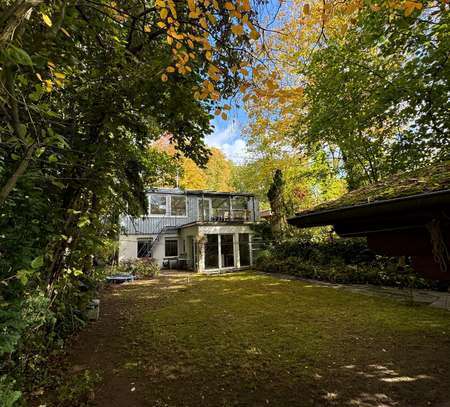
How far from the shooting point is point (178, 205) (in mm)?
17844

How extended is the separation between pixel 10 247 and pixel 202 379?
9.33ft

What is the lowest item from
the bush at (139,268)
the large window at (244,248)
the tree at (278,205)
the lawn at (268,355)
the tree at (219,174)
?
the lawn at (268,355)

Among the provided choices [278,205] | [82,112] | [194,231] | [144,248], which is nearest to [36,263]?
[82,112]

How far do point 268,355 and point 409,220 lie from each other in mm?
3155

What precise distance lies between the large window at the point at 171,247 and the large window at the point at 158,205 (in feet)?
6.74

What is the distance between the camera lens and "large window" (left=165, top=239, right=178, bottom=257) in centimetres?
1733

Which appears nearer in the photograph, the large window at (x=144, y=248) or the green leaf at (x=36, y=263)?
the green leaf at (x=36, y=263)

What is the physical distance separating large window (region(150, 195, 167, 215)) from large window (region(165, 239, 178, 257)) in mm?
2054

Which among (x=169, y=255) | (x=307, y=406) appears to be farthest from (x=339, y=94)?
(x=169, y=255)

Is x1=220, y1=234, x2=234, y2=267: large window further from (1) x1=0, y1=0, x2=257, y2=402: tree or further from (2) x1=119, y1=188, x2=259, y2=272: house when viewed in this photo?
(1) x1=0, y1=0, x2=257, y2=402: tree

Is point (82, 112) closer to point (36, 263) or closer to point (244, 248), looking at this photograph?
point (36, 263)

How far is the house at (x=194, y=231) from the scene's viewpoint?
1546cm

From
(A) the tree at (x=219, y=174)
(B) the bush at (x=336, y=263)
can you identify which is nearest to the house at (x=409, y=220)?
(B) the bush at (x=336, y=263)

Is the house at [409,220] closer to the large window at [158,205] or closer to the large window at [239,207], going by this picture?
the large window at [158,205]
